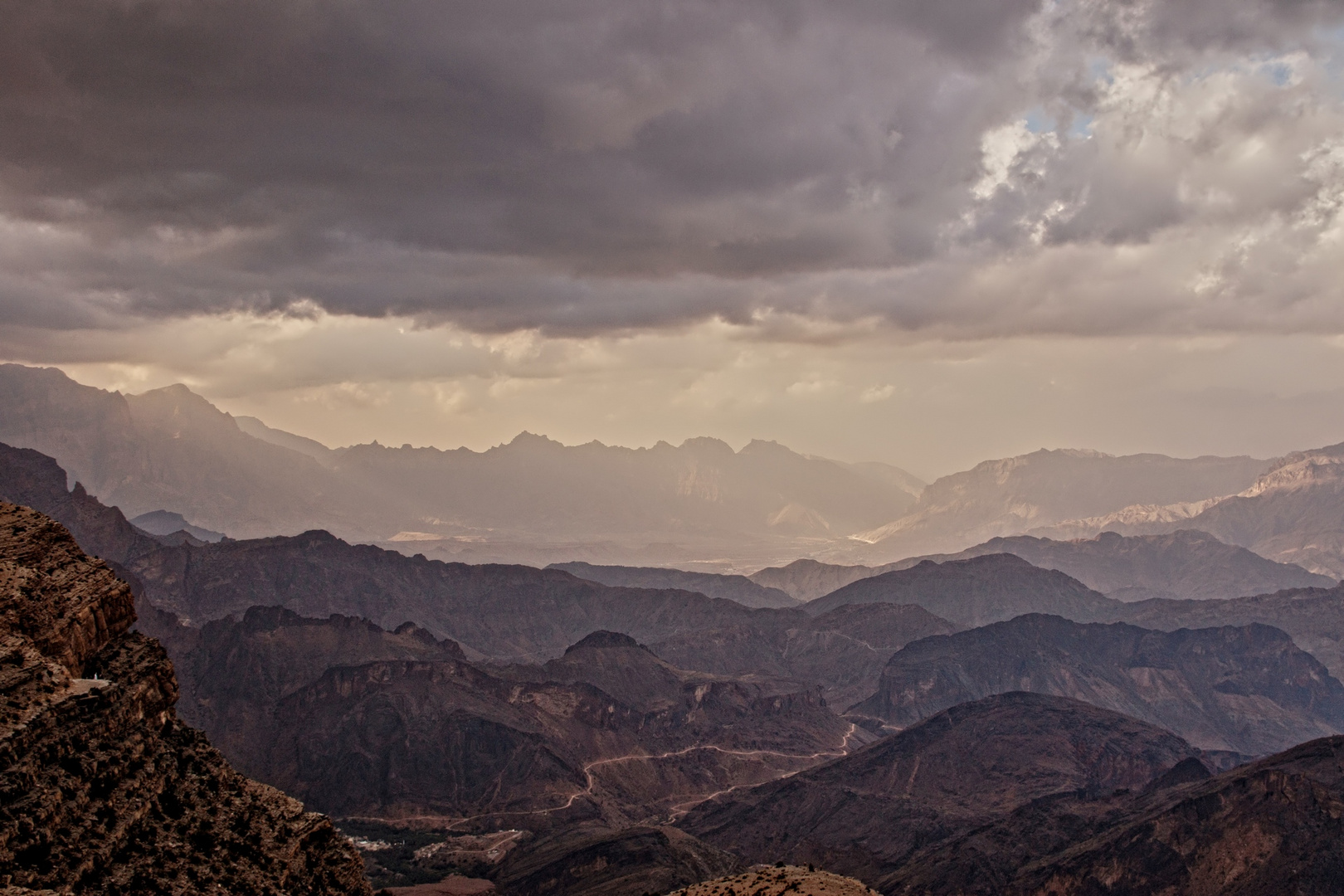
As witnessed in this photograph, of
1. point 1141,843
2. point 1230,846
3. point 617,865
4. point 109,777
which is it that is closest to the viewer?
point 109,777

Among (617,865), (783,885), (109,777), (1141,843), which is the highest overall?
(109,777)

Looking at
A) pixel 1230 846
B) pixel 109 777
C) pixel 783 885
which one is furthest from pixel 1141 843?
pixel 109 777

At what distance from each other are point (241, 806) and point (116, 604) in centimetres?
1185

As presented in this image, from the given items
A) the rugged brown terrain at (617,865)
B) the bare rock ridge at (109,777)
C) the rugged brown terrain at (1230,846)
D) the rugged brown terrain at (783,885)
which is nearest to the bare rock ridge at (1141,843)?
the rugged brown terrain at (1230,846)

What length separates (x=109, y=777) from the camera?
1715 inches

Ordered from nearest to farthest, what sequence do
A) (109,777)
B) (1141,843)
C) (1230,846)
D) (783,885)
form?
(109,777) < (783,885) < (1230,846) < (1141,843)

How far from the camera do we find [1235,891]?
12406 cm

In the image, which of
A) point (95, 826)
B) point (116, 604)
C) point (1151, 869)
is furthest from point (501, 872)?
point (95, 826)

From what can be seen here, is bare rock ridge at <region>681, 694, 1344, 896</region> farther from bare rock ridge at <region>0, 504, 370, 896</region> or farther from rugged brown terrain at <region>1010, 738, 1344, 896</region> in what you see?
bare rock ridge at <region>0, 504, 370, 896</region>

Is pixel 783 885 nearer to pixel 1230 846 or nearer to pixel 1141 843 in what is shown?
pixel 1230 846

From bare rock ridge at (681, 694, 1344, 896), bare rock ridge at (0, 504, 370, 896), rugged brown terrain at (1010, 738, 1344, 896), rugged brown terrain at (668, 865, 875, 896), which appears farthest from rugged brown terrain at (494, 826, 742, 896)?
bare rock ridge at (0, 504, 370, 896)

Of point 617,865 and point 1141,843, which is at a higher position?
point 1141,843

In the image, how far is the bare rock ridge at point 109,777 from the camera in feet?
133

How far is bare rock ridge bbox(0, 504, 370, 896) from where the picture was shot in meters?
40.4
